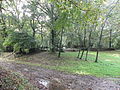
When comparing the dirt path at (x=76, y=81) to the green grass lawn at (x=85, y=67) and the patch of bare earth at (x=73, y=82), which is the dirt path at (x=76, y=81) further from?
the green grass lawn at (x=85, y=67)

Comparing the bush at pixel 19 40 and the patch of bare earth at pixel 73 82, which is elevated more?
the bush at pixel 19 40

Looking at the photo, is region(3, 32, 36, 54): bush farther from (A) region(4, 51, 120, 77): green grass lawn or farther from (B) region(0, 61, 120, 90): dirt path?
(B) region(0, 61, 120, 90): dirt path

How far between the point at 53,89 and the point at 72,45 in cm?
2118

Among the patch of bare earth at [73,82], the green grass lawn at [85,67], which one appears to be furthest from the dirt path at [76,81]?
the green grass lawn at [85,67]

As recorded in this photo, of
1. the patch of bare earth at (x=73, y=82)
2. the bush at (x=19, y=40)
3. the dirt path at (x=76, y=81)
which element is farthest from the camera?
the bush at (x=19, y=40)

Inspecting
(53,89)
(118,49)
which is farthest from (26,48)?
(118,49)

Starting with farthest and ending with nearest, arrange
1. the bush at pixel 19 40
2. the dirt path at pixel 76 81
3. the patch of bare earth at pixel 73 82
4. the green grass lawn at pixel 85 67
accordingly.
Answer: the bush at pixel 19 40, the green grass lawn at pixel 85 67, the dirt path at pixel 76 81, the patch of bare earth at pixel 73 82

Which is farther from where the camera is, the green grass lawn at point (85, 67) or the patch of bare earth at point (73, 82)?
the green grass lawn at point (85, 67)

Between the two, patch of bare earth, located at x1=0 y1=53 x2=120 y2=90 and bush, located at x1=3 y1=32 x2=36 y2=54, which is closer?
patch of bare earth, located at x1=0 y1=53 x2=120 y2=90

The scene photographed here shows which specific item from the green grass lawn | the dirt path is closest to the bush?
the green grass lawn

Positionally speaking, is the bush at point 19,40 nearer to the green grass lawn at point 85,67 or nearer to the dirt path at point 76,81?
the green grass lawn at point 85,67

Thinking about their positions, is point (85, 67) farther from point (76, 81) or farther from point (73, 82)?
point (73, 82)

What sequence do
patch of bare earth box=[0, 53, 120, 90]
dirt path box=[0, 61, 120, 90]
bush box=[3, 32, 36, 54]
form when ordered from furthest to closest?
bush box=[3, 32, 36, 54], dirt path box=[0, 61, 120, 90], patch of bare earth box=[0, 53, 120, 90]

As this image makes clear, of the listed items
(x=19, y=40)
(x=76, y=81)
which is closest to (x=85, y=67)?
(x=76, y=81)
